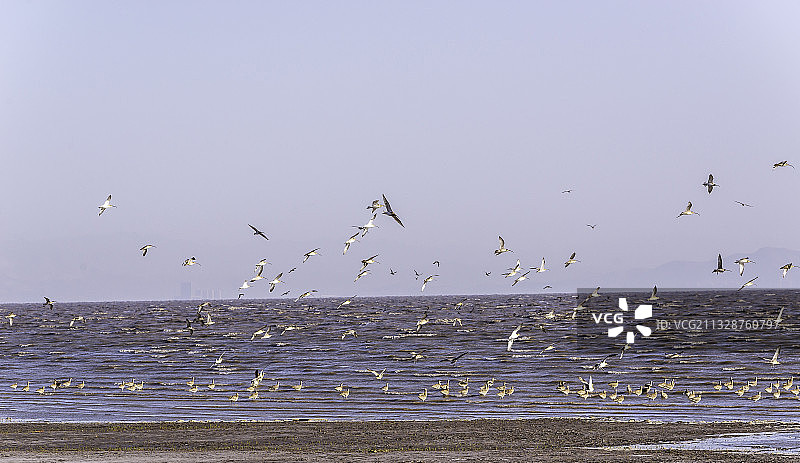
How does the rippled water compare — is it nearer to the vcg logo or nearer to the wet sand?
the vcg logo

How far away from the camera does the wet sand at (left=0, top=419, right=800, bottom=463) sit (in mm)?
19562

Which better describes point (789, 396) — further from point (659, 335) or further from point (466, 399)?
point (659, 335)

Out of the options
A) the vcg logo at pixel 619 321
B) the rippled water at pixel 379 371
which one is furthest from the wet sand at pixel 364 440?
the vcg logo at pixel 619 321

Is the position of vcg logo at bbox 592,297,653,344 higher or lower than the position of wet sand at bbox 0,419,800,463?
higher

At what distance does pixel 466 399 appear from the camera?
1268 inches

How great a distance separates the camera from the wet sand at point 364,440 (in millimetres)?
19562

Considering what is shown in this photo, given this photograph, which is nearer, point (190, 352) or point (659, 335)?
point (190, 352)

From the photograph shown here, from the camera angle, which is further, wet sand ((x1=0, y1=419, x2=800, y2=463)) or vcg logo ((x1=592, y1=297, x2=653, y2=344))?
vcg logo ((x1=592, y1=297, x2=653, y2=344))

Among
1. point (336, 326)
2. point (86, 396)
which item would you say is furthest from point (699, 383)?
point (336, 326)

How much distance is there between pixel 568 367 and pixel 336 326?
49.9m

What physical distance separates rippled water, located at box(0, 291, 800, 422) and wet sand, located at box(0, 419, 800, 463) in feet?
9.59

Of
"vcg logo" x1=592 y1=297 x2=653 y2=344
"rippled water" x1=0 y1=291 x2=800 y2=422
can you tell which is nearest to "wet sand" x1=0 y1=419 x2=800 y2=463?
"rippled water" x1=0 y1=291 x2=800 y2=422

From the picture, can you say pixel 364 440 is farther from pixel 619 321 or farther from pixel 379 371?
pixel 619 321

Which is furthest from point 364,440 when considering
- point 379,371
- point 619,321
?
point 619,321
